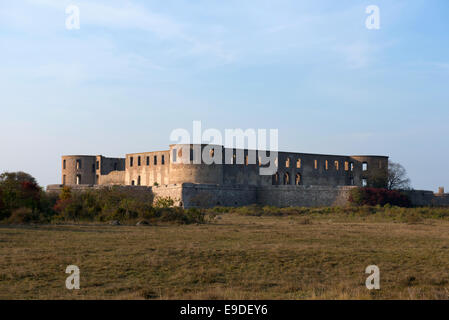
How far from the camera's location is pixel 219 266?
1133 centimetres

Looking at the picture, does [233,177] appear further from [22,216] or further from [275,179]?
[22,216]

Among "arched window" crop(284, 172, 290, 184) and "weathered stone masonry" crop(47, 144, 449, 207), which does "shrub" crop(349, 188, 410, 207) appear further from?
"arched window" crop(284, 172, 290, 184)

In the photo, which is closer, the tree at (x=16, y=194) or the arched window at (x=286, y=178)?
the tree at (x=16, y=194)

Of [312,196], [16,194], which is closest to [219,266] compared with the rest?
[16,194]

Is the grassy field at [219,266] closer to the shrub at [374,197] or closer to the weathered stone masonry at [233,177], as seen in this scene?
Answer: the weathered stone masonry at [233,177]

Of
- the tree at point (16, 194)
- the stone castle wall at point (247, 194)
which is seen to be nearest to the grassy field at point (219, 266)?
the tree at point (16, 194)

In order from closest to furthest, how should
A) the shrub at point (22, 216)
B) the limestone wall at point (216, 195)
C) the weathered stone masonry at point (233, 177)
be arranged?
the shrub at point (22, 216) < the limestone wall at point (216, 195) < the weathered stone masonry at point (233, 177)

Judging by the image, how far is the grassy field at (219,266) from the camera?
28.3 feet

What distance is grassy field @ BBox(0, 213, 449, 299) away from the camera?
8641mm

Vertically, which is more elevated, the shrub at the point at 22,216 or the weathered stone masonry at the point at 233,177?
the weathered stone masonry at the point at 233,177

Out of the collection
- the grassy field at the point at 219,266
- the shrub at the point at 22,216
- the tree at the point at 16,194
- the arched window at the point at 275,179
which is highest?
the arched window at the point at 275,179
